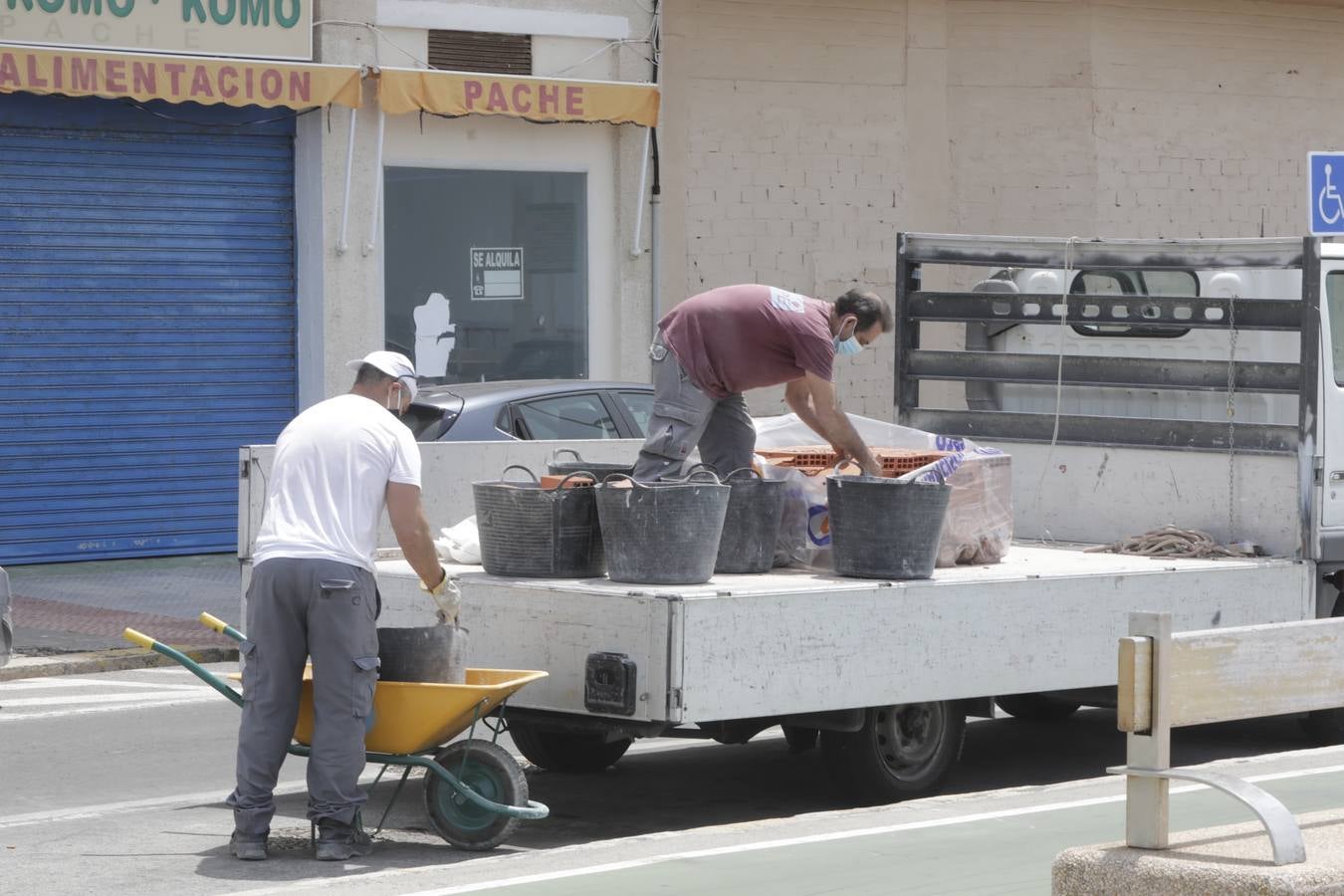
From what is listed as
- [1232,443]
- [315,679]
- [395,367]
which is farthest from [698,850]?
[1232,443]

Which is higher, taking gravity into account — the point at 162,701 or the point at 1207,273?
the point at 1207,273

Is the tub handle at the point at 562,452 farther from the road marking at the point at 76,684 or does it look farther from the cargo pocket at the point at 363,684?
the road marking at the point at 76,684

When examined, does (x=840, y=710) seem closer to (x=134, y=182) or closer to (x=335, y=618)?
(x=335, y=618)

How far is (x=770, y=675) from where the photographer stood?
7.33 metres

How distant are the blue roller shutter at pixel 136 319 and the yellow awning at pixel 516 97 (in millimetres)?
1061

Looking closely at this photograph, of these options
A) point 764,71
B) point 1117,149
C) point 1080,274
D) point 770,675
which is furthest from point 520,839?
point 1117,149

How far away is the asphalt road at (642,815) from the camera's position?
654 centimetres

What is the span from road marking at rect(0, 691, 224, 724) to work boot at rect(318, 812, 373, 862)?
155 inches

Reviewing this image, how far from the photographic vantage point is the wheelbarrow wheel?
23.7 feet

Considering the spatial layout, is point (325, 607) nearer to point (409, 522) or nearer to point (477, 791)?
point (409, 522)

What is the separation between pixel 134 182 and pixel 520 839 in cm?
1013

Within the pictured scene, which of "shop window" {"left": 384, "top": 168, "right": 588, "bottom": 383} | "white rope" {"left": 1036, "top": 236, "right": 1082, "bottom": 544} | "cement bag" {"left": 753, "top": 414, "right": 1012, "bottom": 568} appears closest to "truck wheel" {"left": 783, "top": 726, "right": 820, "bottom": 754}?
"cement bag" {"left": 753, "top": 414, "right": 1012, "bottom": 568}

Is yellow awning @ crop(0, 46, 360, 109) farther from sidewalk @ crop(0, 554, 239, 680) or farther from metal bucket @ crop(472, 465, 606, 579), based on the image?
metal bucket @ crop(472, 465, 606, 579)

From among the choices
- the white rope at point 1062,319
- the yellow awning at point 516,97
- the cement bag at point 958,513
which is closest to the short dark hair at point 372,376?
the cement bag at point 958,513
